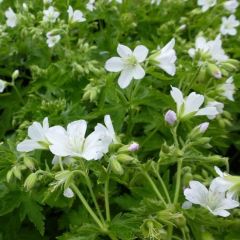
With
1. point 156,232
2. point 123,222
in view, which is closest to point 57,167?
point 123,222

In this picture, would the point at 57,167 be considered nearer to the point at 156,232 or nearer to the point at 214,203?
the point at 156,232

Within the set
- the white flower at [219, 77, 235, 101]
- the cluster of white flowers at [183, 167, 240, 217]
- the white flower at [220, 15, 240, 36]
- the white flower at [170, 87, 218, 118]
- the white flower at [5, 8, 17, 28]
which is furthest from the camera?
the white flower at [220, 15, 240, 36]

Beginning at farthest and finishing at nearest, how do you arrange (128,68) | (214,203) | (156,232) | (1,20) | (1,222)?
(1,20)
(1,222)
(128,68)
(214,203)
(156,232)

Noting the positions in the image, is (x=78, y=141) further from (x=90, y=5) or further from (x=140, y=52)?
(x=90, y=5)

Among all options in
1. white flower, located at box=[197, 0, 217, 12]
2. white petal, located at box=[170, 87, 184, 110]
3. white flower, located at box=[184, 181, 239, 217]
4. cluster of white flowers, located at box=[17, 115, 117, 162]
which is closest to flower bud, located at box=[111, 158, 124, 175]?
cluster of white flowers, located at box=[17, 115, 117, 162]

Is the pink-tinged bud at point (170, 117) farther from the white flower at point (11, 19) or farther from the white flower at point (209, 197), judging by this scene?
the white flower at point (11, 19)

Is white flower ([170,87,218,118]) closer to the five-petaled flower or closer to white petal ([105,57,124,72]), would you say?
the five-petaled flower

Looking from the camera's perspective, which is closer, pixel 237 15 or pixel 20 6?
pixel 20 6
